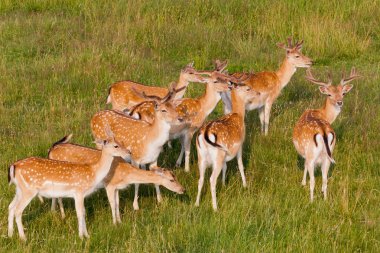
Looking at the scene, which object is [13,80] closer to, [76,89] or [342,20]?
[76,89]

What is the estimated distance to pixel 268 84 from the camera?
9188 millimetres

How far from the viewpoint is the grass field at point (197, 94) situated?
591 cm

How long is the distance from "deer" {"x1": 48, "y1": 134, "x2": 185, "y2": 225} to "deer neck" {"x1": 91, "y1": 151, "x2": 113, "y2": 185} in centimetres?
20

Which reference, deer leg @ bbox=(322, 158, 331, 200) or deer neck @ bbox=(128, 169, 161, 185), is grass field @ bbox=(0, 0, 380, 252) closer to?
deer leg @ bbox=(322, 158, 331, 200)

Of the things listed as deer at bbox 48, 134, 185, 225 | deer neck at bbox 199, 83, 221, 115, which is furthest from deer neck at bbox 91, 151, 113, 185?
deer neck at bbox 199, 83, 221, 115

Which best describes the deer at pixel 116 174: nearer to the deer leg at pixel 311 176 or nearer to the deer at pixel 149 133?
the deer at pixel 149 133

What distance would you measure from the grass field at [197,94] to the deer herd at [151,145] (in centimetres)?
22

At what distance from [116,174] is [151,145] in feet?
2.05

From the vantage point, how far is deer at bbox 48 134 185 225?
252 inches

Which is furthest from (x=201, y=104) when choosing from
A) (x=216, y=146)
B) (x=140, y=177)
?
(x=140, y=177)

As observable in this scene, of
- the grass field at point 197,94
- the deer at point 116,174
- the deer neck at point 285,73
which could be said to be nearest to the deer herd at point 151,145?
the deer at point 116,174

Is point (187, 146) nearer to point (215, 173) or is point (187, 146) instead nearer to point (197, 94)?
point (215, 173)

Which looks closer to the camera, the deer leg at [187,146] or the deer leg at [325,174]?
the deer leg at [325,174]

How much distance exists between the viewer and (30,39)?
38.4ft
